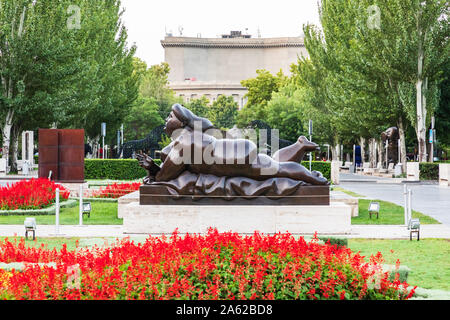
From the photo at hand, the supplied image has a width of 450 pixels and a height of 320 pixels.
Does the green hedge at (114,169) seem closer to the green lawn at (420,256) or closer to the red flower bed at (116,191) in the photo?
the red flower bed at (116,191)

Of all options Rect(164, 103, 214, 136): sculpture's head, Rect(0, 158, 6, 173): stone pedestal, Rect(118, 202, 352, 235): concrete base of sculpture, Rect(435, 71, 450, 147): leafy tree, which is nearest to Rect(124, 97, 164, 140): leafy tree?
Rect(0, 158, 6, 173): stone pedestal

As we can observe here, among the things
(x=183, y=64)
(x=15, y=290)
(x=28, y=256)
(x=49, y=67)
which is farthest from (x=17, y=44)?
(x=183, y=64)

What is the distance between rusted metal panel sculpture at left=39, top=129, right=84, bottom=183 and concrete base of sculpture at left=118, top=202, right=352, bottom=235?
35.5ft

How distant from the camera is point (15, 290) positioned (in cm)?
636

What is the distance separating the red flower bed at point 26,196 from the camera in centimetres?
1811

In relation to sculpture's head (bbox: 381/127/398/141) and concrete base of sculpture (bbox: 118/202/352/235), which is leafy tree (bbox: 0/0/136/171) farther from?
concrete base of sculpture (bbox: 118/202/352/235)

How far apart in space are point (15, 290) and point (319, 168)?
2987 centimetres

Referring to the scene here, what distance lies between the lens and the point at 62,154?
23.8 m

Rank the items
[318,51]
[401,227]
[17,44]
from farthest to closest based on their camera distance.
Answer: [318,51], [17,44], [401,227]

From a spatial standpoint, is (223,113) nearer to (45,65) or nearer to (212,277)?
(45,65)

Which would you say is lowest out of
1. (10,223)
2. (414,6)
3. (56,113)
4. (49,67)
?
(10,223)

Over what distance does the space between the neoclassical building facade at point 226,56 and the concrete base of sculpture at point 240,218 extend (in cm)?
14276

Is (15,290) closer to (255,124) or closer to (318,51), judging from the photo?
(255,124)

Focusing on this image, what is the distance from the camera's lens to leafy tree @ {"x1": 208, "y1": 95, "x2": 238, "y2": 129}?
97125mm
